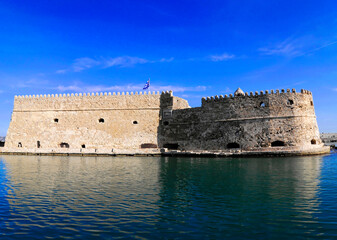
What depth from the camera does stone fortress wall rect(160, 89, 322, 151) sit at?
25500 millimetres

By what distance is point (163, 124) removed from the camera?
3209cm

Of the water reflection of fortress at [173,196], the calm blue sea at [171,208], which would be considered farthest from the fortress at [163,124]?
the calm blue sea at [171,208]

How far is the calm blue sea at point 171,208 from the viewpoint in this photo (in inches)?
235

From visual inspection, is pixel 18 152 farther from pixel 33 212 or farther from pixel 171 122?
pixel 33 212

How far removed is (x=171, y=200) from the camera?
884cm

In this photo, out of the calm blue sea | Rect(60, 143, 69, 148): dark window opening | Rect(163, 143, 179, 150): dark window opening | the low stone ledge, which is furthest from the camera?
Rect(60, 143, 69, 148): dark window opening

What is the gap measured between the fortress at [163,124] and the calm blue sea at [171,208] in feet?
45.4

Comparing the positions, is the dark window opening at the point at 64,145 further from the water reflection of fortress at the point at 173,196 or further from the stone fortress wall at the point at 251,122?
the water reflection of fortress at the point at 173,196

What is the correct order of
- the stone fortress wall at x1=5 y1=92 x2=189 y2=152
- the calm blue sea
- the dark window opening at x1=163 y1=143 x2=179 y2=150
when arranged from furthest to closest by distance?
the stone fortress wall at x1=5 y1=92 x2=189 y2=152 → the dark window opening at x1=163 y1=143 x2=179 y2=150 → the calm blue sea

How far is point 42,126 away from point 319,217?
3445cm

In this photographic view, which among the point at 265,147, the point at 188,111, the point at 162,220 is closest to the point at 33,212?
the point at 162,220

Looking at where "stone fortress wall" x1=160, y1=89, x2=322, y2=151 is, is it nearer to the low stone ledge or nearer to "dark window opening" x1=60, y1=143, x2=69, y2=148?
the low stone ledge

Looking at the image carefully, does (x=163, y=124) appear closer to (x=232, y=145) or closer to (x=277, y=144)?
(x=232, y=145)

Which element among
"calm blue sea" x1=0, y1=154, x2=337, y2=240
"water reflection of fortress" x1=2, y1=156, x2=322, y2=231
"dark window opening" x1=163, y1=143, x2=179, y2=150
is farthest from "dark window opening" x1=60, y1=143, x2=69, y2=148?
"calm blue sea" x1=0, y1=154, x2=337, y2=240
